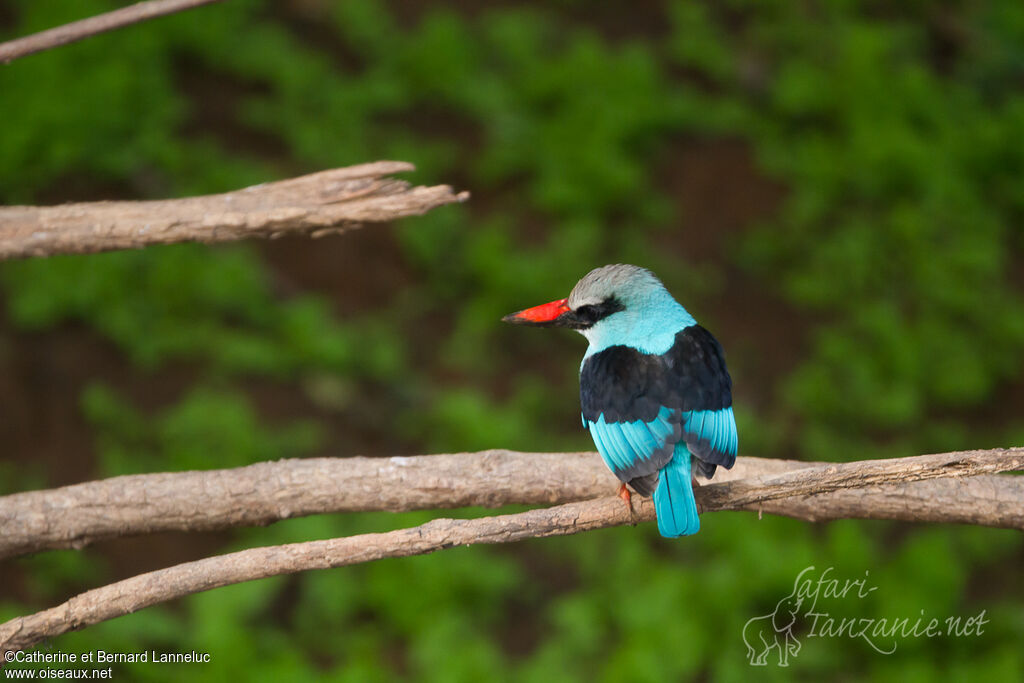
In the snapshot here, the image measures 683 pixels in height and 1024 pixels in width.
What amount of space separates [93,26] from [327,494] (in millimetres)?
1309

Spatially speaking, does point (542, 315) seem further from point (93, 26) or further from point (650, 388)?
point (93, 26)

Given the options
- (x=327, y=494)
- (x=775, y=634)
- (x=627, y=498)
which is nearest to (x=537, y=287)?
(x=775, y=634)

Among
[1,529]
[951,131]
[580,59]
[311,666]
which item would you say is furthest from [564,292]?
[1,529]

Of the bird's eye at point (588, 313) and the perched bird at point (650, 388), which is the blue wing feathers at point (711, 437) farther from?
the bird's eye at point (588, 313)

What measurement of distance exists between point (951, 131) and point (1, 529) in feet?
15.9

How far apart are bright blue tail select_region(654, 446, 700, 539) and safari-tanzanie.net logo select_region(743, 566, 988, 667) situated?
1.70m

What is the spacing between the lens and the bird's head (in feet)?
7.98

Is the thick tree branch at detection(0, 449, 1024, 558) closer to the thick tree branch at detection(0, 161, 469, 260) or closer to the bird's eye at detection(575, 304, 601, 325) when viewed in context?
the bird's eye at detection(575, 304, 601, 325)

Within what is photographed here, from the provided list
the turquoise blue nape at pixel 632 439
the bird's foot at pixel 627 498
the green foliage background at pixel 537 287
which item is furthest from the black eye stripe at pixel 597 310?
the green foliage background at pixel 537 287

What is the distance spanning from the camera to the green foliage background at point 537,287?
3.81 metres

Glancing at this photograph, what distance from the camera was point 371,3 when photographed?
5746 mm

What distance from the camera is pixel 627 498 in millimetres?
2324

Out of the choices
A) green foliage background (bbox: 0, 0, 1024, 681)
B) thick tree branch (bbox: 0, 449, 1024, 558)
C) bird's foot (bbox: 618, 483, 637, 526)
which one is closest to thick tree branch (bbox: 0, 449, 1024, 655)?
bird's foot (bbox: 618, 483, 637, 526)

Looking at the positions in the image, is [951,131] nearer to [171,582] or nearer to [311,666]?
[311,666]
